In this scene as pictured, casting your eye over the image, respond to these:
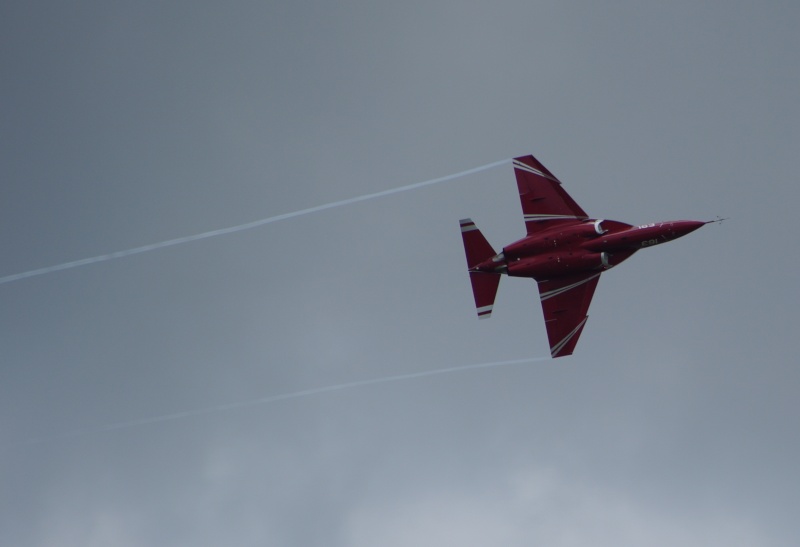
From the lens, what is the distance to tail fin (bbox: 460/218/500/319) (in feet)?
276

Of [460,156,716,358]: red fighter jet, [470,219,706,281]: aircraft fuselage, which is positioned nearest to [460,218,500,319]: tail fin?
[460,156,716,358]: red fighter jet

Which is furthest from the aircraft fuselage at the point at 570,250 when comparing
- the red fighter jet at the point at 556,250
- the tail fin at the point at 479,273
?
the tail fin at the point at 479,273

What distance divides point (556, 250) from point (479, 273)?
7.23 meters

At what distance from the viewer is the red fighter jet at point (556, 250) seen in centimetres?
8081

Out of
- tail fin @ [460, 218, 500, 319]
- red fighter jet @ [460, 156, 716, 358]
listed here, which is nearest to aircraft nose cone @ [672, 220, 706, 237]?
red fighter jet @ [460, 156, 716, 358]

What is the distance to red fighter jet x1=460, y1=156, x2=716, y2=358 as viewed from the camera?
8081cm

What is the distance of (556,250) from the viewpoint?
8181 centimetres

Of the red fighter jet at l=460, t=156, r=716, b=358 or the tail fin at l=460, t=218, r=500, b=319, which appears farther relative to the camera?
the tail fin at l=460, t=218, r=500, b=319

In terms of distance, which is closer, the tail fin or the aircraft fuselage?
the aircraft fuselage

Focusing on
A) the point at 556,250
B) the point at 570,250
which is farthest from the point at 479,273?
the point at 570,250

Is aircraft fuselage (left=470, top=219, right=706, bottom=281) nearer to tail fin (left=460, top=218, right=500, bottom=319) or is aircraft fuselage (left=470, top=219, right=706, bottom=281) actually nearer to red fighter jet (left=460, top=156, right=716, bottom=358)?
red fighter jet (left=460, top=156, right=716, bottom=358)

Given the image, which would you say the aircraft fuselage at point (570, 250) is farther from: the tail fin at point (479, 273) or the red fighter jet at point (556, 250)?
the tail fin at point (479, 273)

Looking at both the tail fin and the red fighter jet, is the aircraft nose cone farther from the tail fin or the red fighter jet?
the tail fin

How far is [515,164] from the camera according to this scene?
3354 inches
